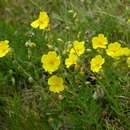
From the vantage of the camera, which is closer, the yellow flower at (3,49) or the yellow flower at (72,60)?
the yellow flower at (72,60)

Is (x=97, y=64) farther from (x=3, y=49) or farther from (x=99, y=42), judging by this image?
(x=3, y=49)

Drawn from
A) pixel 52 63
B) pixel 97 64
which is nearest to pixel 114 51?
pixel 97 64

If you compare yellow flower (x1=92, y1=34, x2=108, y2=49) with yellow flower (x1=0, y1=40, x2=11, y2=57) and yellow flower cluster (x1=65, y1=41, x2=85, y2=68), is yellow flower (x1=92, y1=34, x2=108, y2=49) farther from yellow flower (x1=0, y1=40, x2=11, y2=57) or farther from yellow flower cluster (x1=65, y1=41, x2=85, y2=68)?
yellow flower (x1=0, y1=40, x2=11, y2=57)

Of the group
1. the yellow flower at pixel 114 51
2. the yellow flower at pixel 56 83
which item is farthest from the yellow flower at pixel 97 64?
the yellow flower at pixel 56 83

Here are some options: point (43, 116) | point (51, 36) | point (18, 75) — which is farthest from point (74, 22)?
point (43, 116)

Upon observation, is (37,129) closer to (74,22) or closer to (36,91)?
(36,91)

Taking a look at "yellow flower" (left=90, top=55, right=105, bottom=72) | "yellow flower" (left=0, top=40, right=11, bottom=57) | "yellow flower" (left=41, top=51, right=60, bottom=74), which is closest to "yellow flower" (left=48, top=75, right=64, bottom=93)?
"yellow flower" (left=41, top=51, right=60, bottom=74)

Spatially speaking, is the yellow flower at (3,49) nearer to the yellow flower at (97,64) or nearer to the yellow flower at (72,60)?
the yellow flower at (72,60)

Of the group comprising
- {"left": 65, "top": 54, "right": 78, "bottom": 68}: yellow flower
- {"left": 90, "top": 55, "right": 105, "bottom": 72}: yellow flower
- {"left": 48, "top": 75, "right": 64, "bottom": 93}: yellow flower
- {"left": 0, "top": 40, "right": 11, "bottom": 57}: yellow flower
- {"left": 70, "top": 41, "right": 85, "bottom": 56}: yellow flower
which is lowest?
{"left": 48, "top": 75, "right": 64, "bottom": 93}: yellow flower

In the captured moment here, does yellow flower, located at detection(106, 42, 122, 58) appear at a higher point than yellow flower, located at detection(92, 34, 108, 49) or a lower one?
lower
